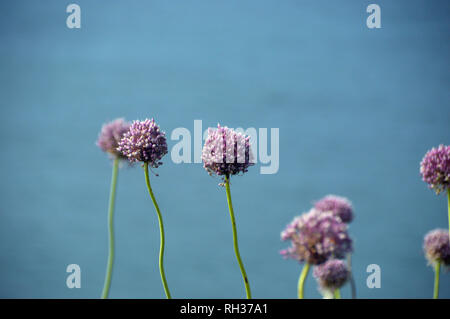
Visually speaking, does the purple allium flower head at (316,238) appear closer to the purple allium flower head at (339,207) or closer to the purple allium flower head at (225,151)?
the purple allium flower head at (225,151)

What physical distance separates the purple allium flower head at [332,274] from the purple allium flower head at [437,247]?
239mm

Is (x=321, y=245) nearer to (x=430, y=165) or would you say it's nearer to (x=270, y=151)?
(x=430, y=165)

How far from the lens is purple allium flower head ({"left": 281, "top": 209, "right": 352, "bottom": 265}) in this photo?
609 millimetres

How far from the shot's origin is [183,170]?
220 centimetres

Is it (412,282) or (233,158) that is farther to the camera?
(412,282)

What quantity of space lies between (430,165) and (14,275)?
195 centimetres

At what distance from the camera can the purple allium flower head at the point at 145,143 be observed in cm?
71

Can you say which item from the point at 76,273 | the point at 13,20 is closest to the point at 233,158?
the point at 76,273

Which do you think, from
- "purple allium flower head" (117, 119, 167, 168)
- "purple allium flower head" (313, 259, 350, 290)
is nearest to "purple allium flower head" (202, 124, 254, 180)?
"purple allium flower head" (117, 119, 167, 168)

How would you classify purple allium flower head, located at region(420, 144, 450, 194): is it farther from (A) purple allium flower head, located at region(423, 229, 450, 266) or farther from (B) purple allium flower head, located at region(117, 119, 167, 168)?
(B) purple allium flower head, located at region(117, 119, 167, 168)

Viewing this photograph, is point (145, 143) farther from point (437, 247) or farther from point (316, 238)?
point (437, 247)

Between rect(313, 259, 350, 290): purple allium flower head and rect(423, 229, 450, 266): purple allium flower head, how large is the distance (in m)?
0.24
